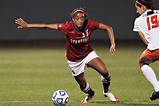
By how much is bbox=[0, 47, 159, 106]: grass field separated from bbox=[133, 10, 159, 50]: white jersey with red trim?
1157 millimetres

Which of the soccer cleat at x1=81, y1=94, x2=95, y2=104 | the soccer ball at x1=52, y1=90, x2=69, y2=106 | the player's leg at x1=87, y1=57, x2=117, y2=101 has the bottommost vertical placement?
the soccer cleat at x1=81, y1=94, x2=95, y2=104

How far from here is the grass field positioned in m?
12.2

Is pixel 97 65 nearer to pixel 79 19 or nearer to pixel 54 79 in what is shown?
pixel 79 19

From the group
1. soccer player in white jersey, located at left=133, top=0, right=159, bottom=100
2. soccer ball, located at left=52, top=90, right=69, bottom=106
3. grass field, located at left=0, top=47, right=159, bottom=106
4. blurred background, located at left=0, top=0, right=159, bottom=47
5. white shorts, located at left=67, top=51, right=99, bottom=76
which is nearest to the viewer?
soccer ball, located at left=52, top=90, right=69, bottom=106

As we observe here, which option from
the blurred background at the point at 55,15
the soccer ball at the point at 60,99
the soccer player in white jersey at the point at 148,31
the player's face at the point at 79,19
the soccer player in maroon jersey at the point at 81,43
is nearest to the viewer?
the soccer ball at the point at 60,99

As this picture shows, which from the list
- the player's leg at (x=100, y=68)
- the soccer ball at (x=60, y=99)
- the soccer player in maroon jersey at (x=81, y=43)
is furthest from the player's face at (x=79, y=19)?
the soccer ball at (x=60, y=99)

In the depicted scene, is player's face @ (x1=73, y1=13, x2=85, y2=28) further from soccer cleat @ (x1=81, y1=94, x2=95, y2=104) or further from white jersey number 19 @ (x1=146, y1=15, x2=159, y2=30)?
soccer cleat @ (x1=81, y1=94, x2=95, y2=104)

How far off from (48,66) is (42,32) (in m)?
12.0

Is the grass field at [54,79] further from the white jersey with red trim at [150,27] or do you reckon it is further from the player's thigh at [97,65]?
the white jersey with red trim at [150,27]

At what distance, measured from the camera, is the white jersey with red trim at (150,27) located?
11102 millimetres

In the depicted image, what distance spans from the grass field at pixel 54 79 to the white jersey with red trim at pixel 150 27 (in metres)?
1.16

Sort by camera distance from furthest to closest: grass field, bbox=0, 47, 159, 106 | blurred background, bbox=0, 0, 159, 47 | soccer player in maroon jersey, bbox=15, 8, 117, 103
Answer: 1. blurred background, bbox=0, 0, 159, 47
2. grass field, bbox=0, 47, 159, 106
3. soccer player in maroon jersey, bbox=15, 8, 117, 103

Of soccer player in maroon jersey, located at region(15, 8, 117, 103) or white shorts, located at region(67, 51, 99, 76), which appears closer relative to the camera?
soccer player in maroon jersey, located at region(15, 8, 117, 103)

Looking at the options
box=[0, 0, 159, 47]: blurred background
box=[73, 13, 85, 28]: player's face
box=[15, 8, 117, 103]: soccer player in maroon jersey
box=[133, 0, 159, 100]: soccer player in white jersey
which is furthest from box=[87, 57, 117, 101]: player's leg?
box=[0, 0, 159, 47]: blurred background
